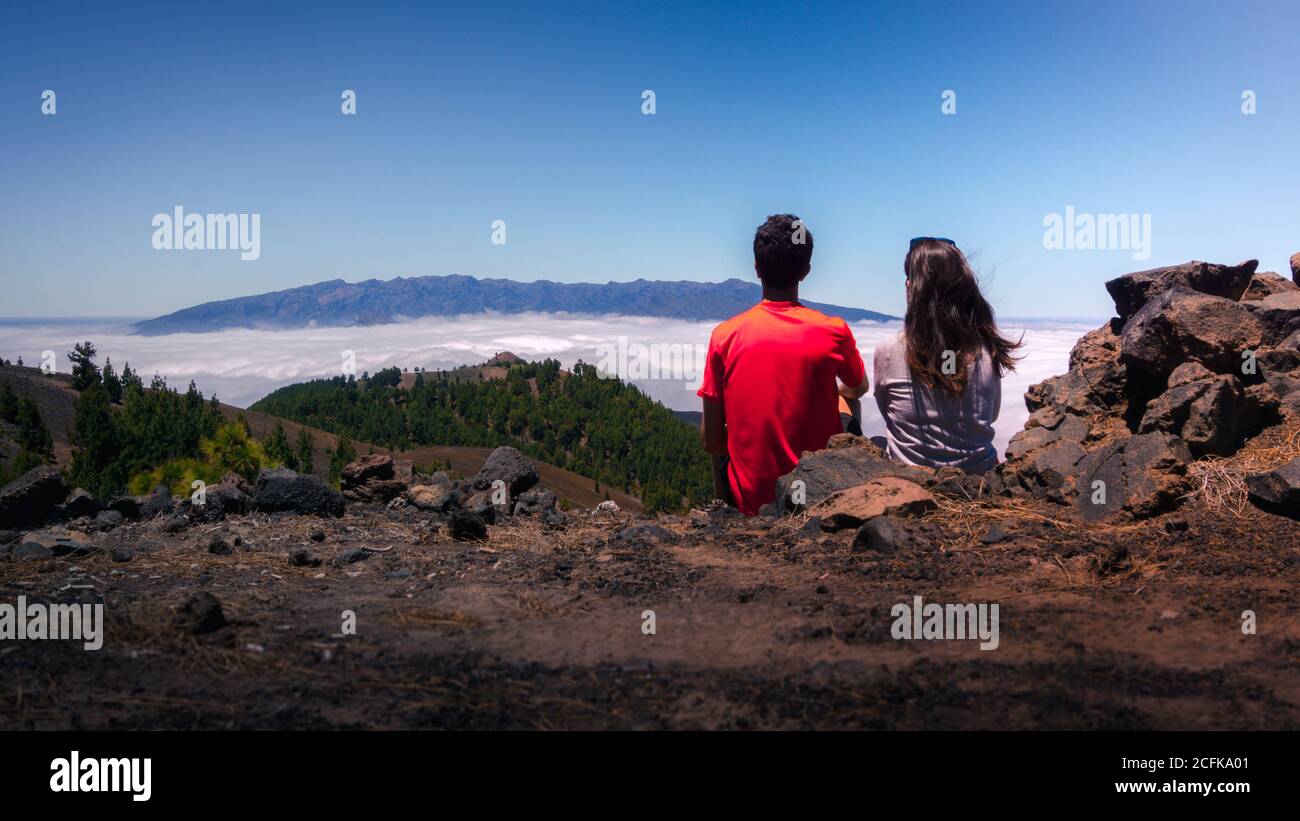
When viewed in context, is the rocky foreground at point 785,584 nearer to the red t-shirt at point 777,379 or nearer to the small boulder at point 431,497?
the small boulder at point 431,497

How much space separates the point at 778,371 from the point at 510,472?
142 inches

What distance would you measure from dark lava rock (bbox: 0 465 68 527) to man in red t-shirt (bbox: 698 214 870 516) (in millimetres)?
5370

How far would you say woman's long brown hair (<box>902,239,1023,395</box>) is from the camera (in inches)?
218

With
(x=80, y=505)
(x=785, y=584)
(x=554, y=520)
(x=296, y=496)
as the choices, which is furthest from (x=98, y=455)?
(x=785, y=584)

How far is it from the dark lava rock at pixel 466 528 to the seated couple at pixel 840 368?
1655mm

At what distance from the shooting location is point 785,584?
4707 mm

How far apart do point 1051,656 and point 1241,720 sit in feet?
2.24

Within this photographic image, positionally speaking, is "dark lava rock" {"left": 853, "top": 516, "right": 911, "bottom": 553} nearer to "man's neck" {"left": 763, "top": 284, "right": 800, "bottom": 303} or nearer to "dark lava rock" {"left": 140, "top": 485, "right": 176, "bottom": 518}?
"man's neck" {"left": 763, "top": 284, "right": 800, "bottom": 303}

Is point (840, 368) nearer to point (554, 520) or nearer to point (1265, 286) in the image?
point (554, 520)

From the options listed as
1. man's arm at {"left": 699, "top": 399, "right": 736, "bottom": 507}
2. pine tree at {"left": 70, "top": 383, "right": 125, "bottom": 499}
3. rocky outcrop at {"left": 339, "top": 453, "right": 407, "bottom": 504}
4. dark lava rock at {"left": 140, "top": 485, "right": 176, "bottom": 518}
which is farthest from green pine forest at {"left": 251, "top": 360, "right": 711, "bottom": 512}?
man's arm at {"left": 699, "top": 399, "right": 736, "bottom": 507}

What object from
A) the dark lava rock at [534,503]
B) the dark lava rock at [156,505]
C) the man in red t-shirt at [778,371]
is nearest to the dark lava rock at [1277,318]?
the man in red t-shirt at [778,371]

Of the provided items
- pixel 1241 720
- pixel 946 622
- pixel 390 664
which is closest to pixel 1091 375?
pixel 946 622
